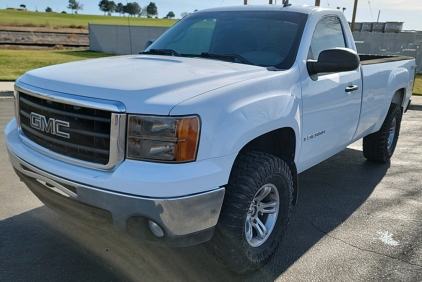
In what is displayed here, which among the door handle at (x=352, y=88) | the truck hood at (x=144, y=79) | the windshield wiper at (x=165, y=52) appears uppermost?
the windshield wiper at (x=165, y=52)

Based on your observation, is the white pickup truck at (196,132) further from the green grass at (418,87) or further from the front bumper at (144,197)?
the green grass at (418,87)

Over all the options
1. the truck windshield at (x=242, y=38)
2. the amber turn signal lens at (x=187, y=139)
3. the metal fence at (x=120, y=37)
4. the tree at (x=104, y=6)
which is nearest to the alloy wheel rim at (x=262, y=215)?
the amber turn signal lens at (x=187, y=139)

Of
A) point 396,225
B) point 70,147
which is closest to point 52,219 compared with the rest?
point 70,147

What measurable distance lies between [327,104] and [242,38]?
37.7 inches

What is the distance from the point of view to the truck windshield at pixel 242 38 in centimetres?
344

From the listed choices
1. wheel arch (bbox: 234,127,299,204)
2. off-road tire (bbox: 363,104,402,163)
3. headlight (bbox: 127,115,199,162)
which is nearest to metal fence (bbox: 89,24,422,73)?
off-road tire (bbox: 363,104,402,163)

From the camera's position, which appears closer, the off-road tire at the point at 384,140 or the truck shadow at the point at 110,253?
the truck shadow at the point at 110,253

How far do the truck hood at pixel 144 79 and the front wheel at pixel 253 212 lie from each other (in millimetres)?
589

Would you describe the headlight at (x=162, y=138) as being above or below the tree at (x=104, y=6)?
below

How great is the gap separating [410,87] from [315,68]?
121 inches

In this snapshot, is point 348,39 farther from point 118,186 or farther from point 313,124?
point 118,186

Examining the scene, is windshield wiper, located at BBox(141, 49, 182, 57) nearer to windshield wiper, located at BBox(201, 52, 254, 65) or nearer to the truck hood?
windshield wiper, located at BBox(201, 52, 254, 65)

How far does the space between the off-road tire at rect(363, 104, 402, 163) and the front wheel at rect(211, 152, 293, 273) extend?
2.77 metres

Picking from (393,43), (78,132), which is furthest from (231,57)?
(393,43)
